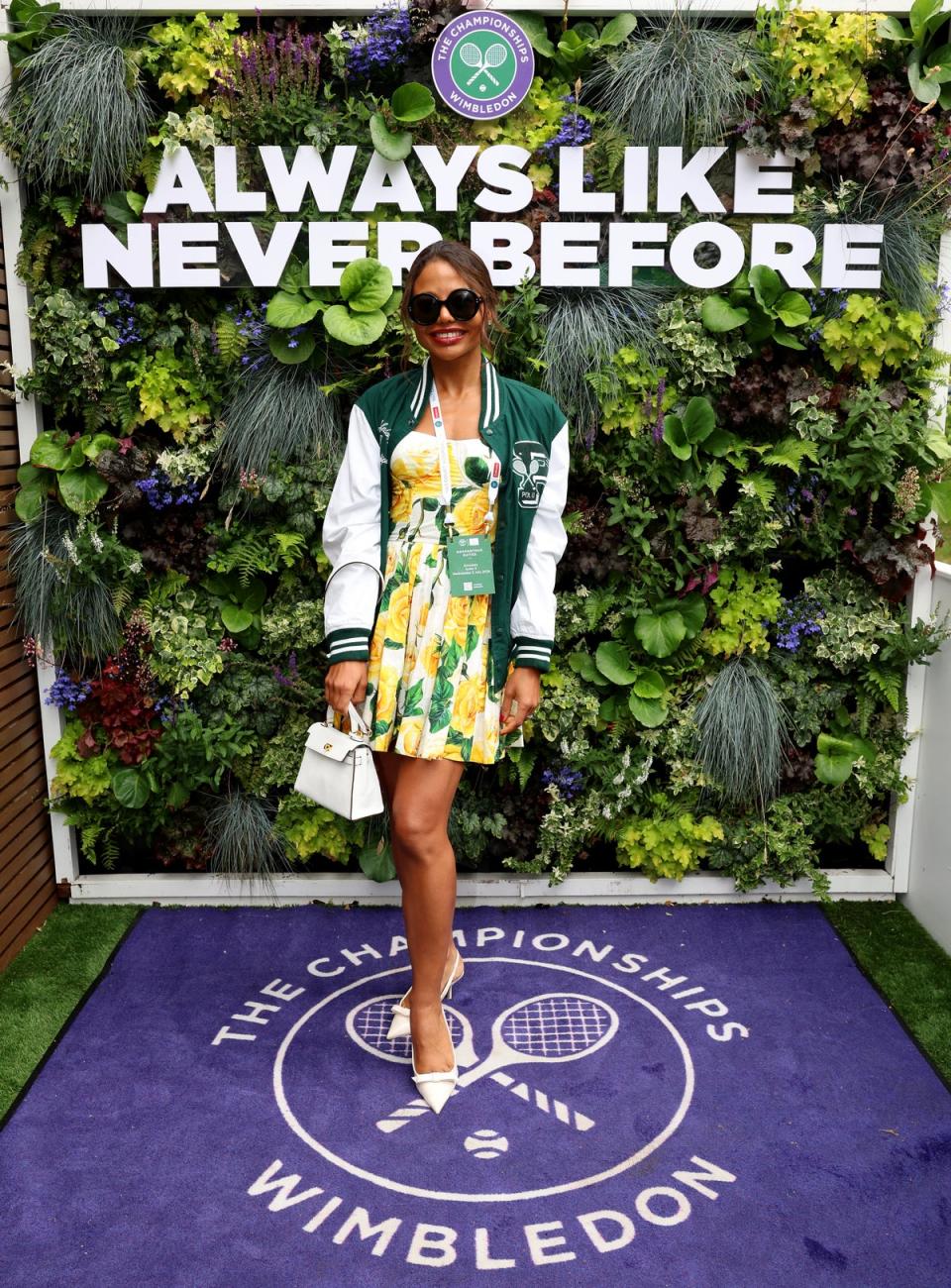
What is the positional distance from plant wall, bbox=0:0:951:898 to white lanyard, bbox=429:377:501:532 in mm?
719

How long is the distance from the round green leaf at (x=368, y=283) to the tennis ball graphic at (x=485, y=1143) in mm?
2398

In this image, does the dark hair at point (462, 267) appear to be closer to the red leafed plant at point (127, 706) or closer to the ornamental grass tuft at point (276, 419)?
the ornamental grass tuft at point (276, 419)

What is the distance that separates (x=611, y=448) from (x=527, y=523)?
869mm

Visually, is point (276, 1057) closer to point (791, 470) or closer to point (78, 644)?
point (78, 644)

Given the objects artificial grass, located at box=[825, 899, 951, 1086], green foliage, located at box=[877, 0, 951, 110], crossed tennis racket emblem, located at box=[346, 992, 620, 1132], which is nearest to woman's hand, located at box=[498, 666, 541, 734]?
→ crossed tennis racket emblem, located at box=[346, 992, 620, 1132]

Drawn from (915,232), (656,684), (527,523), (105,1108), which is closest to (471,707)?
(527,523)

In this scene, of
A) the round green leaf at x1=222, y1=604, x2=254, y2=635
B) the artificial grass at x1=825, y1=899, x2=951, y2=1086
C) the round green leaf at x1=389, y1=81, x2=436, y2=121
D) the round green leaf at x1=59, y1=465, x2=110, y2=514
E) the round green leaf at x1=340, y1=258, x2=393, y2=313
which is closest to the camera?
the artificial grass at x1=825, y1=899, x2=951, y2=1086

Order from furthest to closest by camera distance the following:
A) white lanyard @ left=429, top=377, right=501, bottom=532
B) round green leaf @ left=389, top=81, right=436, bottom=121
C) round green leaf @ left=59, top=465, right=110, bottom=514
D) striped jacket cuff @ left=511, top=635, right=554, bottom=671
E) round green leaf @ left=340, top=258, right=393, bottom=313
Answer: round green leaf @ left=59, top=465, right=110, bottom=514, round green leaf @ left=340, top=258, right=393, bottom=313, round green leaf @ left=389, top=81, right=436, bottom=121, striped jacket cuff @ left=511, top=635, right=554, bottom=671, white lanyard @ left=429, top=377, right=501, bottom=532

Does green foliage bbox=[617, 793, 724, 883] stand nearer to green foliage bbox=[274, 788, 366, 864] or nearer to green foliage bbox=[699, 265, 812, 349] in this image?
green foliage bbox=[274, 788, 366, 864]

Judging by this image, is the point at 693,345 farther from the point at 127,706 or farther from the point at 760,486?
the point at 127,706

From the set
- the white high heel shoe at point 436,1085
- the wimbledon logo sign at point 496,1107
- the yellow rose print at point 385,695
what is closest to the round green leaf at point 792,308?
the yellow rose print at point 385,695

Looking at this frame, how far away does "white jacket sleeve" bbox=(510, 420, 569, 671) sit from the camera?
9.37 feet

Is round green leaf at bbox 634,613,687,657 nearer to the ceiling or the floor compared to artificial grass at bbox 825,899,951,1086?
nearer to the ceiling

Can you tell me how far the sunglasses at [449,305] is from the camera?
8.52 feet
